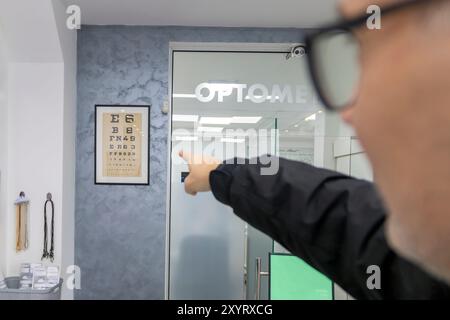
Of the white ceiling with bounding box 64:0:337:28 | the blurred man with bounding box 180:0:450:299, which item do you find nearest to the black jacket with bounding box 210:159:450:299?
the blurred man with bounding box 180:0:450:299

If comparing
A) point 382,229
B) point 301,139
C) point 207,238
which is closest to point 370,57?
point 382,229

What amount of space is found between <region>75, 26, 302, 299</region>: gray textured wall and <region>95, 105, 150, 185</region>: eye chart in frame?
0.03m

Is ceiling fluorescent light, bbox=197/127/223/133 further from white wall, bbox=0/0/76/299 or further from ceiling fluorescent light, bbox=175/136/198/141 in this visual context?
white wall, bbox=0/0/76/299

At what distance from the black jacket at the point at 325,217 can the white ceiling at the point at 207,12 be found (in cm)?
128

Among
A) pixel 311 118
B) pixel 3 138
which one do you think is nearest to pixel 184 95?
pixel 311 118

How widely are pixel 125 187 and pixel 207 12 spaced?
994 millimetres

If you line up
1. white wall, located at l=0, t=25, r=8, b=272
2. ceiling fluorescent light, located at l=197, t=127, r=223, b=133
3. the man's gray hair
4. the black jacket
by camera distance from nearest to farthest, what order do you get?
the man's gray hair
the black jacket
white wall, located at l=0, t=25, r=8, b=272
ceiling fluorescent light, located at l=197, t=127, r=223, b=133

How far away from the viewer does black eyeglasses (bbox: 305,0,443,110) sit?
0.20 meters

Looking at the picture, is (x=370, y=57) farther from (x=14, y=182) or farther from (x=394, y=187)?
(x=14, y=182)

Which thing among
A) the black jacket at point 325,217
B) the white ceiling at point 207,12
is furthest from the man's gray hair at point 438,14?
the white ceiling at point 207,12

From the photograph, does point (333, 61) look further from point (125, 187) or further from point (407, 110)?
point (125, 187)

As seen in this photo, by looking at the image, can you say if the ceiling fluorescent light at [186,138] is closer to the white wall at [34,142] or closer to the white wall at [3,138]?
the white wall at [34,142]

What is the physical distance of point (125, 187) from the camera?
1.74m

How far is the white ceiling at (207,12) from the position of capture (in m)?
1.49
